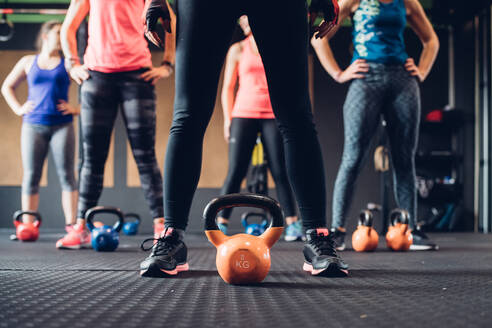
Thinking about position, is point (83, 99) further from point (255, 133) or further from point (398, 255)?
point (398, 255)

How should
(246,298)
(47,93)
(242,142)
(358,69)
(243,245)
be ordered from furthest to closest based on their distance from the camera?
(47,93) < (242,142) < (358,69) < (243,245) < (246,298)

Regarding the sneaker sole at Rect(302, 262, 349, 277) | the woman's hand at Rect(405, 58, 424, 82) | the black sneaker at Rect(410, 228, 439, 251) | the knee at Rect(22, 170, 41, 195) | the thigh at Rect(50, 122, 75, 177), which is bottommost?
the black sneaker at Rect(410, 228, 439, 251)

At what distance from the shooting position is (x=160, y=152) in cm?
539

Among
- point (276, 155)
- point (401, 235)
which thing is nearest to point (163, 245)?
point (401, 235)

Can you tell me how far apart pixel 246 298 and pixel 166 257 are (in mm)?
377

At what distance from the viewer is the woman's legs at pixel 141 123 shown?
215 cm

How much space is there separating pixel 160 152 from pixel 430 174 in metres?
3.30

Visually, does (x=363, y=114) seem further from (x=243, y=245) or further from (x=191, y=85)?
(x=243, y=245)

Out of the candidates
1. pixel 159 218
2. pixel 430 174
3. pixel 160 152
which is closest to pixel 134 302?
pixel 159 218

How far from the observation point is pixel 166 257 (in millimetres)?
1257

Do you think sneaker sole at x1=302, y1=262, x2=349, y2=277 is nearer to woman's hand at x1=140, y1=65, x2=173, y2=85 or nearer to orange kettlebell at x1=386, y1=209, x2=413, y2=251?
orange kettlebell at x1=386, y1=209, x2=413, y2=251

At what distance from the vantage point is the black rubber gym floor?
29.9 inches

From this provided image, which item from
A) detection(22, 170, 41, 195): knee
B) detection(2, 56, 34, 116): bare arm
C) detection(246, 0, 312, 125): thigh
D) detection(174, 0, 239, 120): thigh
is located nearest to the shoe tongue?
detection(174, 0, 239, 120): thigh

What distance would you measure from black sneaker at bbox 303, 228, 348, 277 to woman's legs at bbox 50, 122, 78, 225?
2.11 metres
